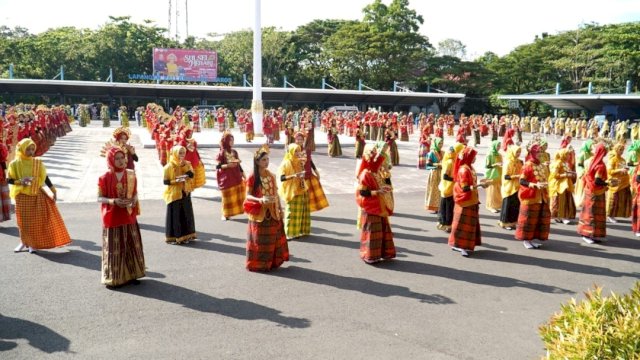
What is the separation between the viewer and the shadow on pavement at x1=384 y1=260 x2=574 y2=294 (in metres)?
6.40

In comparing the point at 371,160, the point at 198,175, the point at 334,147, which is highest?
the point at 371,160

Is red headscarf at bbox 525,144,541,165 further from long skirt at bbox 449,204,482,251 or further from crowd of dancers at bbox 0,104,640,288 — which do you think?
long skirt at bbox 449,204,482,251

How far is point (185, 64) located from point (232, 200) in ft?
117

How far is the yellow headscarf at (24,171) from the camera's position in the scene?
279 inches

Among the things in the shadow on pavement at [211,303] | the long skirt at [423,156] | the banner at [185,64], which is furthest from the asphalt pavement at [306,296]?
the banner at [185,64]

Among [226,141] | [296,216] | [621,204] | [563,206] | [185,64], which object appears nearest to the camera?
[296,216]

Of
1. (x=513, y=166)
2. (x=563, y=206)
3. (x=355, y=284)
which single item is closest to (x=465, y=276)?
(x=355, y=284)

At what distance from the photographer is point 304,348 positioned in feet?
15.3

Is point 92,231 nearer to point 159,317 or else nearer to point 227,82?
point 159,317

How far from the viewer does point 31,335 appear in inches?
190

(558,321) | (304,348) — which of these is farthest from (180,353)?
(558,321)

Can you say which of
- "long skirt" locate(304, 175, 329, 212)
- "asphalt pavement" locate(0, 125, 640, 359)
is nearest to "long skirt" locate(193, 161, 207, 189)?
"asphalt pavement" locate(0, 125, 640, 359)

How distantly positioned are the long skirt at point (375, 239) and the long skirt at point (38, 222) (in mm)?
4316

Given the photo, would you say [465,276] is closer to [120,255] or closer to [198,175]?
[120,255]
